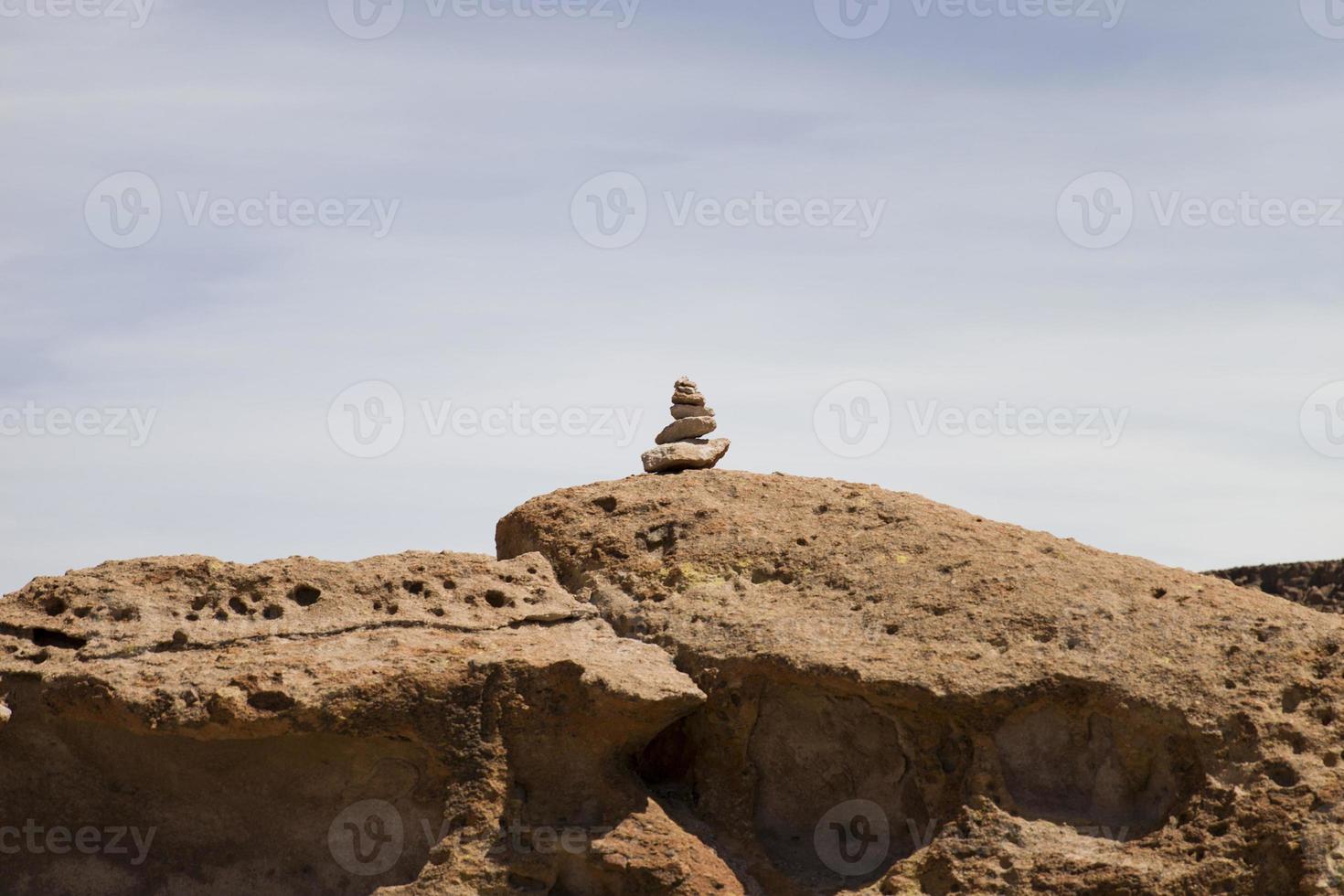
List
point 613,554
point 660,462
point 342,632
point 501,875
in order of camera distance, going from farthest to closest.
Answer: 1. point 660,462
2. point 613,554
3. point 342,632
4. point 501,875

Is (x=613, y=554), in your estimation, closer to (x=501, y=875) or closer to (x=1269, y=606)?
(x=501, y=875)

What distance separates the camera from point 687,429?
1533 centimetres

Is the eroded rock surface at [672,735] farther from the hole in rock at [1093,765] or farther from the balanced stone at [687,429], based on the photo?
the balanced stone at [687,429]

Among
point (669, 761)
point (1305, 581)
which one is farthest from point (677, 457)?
point (1305, 581)

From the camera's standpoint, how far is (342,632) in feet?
40.9

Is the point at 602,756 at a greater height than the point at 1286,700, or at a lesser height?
lesser

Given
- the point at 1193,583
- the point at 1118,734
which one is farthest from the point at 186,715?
the point at 1193,583

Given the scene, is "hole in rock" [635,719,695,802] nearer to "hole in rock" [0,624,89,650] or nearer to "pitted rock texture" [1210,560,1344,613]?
"hole in rock" [0,624,89,650]

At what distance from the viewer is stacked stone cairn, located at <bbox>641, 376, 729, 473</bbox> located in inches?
595

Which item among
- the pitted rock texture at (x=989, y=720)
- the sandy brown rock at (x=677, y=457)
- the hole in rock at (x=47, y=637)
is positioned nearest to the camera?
the pitted rock texture at (x=989, y=720)

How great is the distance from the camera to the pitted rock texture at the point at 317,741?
11.8 m

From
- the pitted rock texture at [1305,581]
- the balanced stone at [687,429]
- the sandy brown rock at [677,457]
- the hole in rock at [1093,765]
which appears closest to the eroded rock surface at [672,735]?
the hole in rock at [1093,765]

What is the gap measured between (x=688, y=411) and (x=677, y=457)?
21.6 inches

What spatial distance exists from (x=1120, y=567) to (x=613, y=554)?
3978 millimetres
